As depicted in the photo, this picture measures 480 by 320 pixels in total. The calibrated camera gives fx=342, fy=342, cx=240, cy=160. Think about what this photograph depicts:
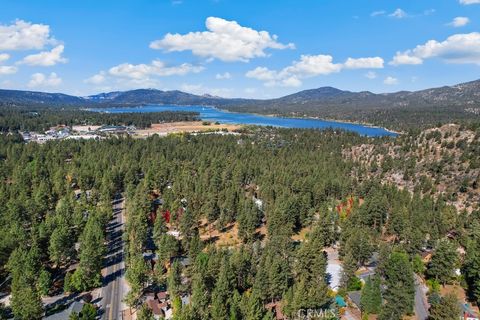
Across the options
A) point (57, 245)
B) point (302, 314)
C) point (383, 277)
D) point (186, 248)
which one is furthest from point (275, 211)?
point (57, 245)

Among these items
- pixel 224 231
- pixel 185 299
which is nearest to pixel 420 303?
pixel 185 299

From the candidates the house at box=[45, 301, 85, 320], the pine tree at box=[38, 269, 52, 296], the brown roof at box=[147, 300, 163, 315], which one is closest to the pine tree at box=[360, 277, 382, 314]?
the brown roof at box=[147, 300, 163, 315]

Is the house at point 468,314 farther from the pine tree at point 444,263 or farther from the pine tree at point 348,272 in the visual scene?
the pine tree at point 348,272

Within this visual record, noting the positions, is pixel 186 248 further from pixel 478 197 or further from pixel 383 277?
pixel 478 197

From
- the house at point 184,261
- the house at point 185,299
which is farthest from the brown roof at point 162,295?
the house at point 184,261

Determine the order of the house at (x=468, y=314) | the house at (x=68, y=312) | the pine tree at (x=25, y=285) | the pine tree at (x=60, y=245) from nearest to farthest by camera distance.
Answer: the pine tree at (x=25, y=285)
the house at (x=68, y=312)
the house at (x=468, y=314)
the pine tree at (x=60, y=245)

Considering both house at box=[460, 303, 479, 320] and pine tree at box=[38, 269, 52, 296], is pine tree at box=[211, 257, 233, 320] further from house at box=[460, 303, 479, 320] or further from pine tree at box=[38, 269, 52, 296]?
house at box=[460, 303, 479, 320]

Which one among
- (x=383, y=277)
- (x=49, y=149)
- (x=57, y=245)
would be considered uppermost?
(x=49, y=149)
